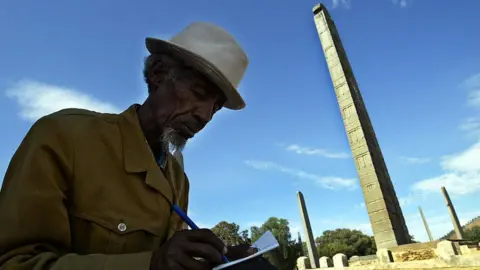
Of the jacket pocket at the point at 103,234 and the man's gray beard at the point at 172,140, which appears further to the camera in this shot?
the man's gray beard at the point at 172,140

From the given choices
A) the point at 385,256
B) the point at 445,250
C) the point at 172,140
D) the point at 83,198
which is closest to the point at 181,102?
the point at 172,140

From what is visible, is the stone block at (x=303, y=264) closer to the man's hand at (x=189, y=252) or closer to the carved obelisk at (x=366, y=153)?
the carved obelisk at (x=366, y=153)

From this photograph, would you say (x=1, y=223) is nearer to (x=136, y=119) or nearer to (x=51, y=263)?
(x=51, y=263)

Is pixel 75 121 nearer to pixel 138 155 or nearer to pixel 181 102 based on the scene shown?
pixel 138 155

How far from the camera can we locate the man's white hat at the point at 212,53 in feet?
5.27

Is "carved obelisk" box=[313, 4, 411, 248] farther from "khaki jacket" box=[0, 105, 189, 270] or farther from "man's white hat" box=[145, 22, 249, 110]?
"khaki jacket" box=[0, 105, 189, 270]

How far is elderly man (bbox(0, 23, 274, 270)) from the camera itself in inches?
38.3

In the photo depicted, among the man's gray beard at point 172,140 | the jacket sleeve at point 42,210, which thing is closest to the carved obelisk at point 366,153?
the man's gray beard at point 172,140

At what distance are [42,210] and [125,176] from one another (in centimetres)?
35

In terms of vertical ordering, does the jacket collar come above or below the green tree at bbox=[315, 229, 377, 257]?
below

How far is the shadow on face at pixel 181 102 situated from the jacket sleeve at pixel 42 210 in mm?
444

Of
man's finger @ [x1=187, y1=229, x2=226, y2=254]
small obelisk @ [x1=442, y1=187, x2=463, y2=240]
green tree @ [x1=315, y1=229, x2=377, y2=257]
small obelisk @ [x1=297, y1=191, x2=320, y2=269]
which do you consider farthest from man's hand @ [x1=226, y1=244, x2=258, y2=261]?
green tree @ [x1=315, y1=229, x2=377, y2=257]

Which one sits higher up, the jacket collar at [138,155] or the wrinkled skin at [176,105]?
the wrinkled skin at [176,105]

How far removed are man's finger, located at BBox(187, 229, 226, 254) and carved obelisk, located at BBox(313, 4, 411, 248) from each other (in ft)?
33.2
